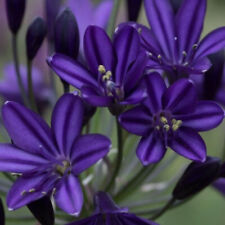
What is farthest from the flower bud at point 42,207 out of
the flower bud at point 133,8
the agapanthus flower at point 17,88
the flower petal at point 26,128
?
the agapanthus flower at point 17,88

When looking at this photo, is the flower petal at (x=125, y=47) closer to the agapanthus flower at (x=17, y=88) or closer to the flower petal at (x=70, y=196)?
the flower petal at (x=70, y=196)

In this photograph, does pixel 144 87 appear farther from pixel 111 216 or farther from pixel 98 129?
pixel 98 129

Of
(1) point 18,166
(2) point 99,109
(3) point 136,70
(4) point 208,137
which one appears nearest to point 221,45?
(3) point 136,70

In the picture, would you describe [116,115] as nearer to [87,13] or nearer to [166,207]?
[166,207]

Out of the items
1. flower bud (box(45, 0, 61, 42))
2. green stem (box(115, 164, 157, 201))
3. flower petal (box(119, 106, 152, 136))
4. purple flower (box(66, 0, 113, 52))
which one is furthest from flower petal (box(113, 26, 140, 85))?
purple flower (box(66, 0, 113, 52))

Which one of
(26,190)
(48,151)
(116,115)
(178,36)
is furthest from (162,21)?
(26,190)

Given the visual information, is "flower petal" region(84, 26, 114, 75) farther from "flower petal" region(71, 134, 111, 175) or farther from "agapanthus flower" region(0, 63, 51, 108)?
"agapanthus flower" region(0, 63, 51, 108)
